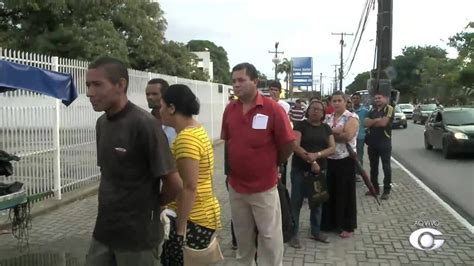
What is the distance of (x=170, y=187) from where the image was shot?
2936 mm

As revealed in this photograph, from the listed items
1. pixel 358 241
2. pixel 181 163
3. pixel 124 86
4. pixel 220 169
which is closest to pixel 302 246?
pixel 358 241

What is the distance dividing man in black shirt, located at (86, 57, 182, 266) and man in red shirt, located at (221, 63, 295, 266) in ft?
4.72

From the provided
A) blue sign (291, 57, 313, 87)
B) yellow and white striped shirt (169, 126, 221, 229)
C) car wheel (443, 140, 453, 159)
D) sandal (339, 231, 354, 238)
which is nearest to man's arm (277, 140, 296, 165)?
yellow and white striped shirt (169, 126, 221, 229)

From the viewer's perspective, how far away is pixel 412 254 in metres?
5.87

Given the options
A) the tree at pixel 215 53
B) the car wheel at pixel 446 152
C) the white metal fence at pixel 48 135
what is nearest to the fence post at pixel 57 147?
the white metal fence at pixel 48 135

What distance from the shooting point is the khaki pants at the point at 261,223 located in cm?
432

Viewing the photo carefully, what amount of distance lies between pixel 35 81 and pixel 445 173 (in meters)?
9.90

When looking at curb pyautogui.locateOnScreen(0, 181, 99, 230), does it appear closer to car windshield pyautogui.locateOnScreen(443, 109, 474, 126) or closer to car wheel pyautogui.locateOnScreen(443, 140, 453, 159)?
car wheel pyautogui.locateOnScreen(443, 140, 453, 159)

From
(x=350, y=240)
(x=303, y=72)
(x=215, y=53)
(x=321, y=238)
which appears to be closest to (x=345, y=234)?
(x=350, y=240)

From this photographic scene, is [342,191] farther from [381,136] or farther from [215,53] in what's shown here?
[215,53]

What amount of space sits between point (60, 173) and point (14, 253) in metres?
2.75

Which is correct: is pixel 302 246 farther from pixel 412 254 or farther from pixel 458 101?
pixel 458 101

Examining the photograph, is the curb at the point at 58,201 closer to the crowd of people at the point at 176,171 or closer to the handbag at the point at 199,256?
the crowd of people at the point at 176,171

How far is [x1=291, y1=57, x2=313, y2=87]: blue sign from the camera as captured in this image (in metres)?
53.8
